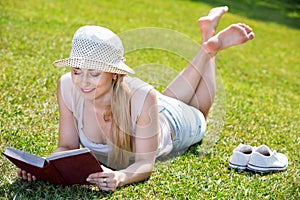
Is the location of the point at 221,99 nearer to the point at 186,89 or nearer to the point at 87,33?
the point at 186,89

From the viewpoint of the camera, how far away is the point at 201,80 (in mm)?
4359

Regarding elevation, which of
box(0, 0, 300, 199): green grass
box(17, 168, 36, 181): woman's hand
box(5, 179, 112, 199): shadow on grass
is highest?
box(17, 168, 36, 181): woman's hand

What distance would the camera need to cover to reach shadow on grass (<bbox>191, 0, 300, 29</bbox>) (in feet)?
46.1

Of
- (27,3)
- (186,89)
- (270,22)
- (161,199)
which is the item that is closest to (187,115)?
(186,89)

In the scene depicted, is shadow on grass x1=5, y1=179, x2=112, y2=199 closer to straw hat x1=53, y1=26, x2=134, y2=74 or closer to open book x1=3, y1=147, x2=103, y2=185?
open book x1=3, y1=147, x2=103, y2=185

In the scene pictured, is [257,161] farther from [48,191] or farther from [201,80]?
[48,191]

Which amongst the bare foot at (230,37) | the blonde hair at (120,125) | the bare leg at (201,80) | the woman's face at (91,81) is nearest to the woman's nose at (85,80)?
the woman's face at (91,81)

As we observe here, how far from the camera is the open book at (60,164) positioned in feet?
9.14

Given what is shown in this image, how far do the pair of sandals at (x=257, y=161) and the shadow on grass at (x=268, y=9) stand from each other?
33.6 ft

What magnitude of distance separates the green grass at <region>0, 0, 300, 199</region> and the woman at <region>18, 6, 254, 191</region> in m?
0.12

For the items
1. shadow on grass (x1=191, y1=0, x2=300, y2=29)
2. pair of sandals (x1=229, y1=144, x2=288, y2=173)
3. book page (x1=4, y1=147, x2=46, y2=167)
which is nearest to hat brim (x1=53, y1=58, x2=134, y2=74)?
book page (x1=4, y1=147, x2=46, y2=167)

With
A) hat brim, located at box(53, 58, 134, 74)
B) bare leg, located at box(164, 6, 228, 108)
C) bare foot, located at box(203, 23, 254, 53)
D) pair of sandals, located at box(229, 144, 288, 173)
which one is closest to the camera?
hat brim, located at box(53, 58, 134, 74)

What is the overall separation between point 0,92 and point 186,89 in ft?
4.95

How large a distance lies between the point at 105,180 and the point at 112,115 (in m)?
0.46
